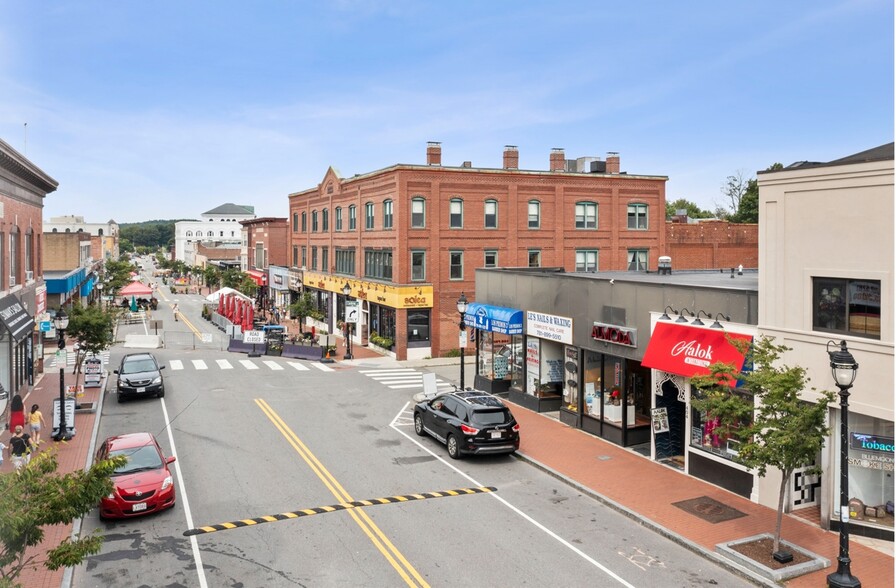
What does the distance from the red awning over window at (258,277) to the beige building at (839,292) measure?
7001 centimetres

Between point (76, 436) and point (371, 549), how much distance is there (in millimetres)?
13428

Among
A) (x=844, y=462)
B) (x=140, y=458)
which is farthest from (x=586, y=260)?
(x=844, y=462)

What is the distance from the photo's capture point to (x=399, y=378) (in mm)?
34719

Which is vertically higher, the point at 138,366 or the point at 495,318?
the point at 495,318

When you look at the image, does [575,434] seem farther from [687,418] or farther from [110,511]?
[110,511]

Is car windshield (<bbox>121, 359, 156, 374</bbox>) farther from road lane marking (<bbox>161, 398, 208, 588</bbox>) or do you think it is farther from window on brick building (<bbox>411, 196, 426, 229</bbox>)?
window on brick building (<bbox>411, 196, 426, 229</bbox>)

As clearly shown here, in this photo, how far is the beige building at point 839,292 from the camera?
13.4 metres

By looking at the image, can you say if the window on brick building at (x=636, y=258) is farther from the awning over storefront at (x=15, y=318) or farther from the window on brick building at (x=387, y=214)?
the awning over storefront at (x=15, y=318)

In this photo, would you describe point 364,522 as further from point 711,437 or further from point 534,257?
point 534,257

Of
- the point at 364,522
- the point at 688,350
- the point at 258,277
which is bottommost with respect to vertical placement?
the point at 364,522

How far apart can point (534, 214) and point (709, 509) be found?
1238 inches

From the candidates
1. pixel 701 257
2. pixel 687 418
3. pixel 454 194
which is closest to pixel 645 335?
pixel 687 418

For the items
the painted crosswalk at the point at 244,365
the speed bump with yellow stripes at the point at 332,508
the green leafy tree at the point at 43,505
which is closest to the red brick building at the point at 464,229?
the painted crosswalk at the point at 244,365

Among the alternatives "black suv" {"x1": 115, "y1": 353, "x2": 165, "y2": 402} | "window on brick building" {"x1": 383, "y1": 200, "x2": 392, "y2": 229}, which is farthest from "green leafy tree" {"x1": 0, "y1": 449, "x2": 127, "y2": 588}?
"window on brick building" {"x1": 383, "y1": 200, "x2": 392, "y2": 229}
